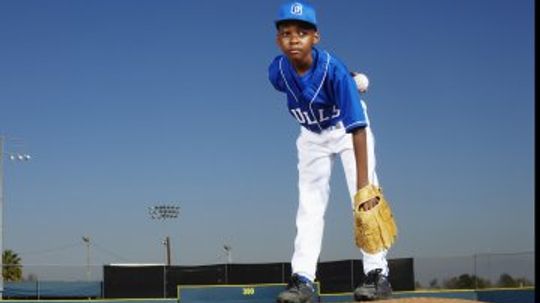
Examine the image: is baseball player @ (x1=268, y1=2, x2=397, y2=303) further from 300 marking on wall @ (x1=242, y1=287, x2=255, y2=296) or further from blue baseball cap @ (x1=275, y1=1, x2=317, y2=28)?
300 marking on wall @ (x1=242, y1=287, x2=255, y2=296)

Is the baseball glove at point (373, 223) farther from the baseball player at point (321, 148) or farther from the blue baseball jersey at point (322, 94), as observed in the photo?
the blue baseball jersey at point (322, 94)

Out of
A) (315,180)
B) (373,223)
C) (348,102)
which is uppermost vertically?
(348,102)

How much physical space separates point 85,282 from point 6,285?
10.5 ft

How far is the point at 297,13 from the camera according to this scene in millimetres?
6039

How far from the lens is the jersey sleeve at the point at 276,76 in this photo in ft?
21.3

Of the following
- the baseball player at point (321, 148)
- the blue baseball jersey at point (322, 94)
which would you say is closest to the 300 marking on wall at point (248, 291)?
the baseball player at point (321, 148)

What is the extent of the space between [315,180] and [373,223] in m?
0.89

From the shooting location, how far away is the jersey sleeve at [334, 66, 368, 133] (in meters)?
5.96

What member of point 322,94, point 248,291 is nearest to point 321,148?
point 322,94

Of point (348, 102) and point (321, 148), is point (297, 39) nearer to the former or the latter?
point (348, 102)

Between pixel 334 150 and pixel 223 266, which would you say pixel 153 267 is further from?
pixel 334 150

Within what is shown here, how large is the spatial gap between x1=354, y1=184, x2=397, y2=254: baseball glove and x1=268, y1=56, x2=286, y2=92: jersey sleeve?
122 cm

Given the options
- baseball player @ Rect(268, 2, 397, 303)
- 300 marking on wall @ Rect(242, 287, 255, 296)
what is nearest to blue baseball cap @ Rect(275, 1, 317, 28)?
baseball player @ Rect(268, 2, 397, 303)

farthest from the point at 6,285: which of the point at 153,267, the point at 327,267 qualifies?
the point at 327,267
